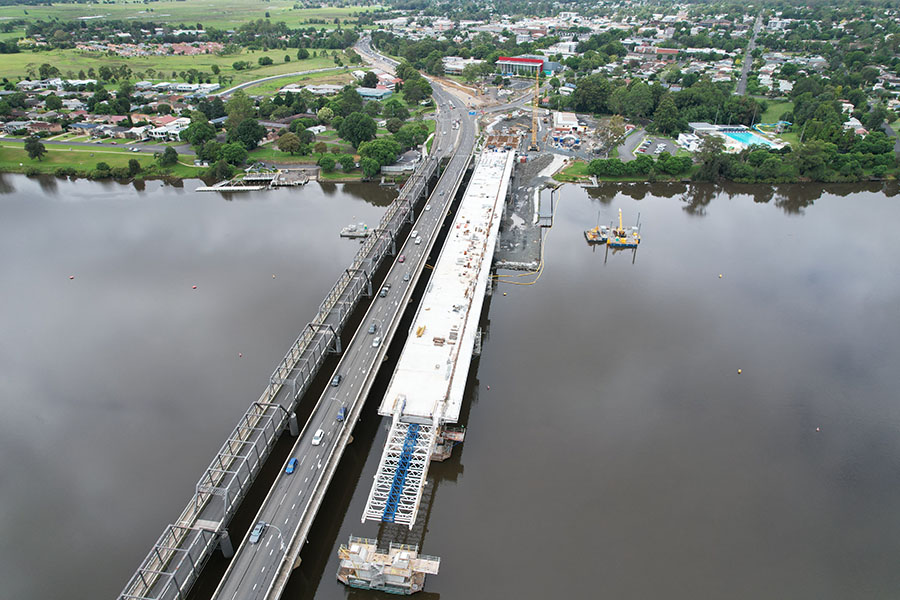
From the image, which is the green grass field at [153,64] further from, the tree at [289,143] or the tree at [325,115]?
the tree at [289,143]

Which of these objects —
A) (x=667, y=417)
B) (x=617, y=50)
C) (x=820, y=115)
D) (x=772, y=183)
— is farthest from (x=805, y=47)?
(x=667, y=417)

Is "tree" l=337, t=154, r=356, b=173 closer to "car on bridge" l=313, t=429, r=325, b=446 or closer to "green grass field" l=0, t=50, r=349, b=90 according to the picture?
"car on bridge" l=313, t=429, r=325, b=446

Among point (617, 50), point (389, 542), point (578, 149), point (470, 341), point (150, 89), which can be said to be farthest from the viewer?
point (617, 50)

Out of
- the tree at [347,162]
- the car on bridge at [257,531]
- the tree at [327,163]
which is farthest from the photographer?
the tree at [347,162]

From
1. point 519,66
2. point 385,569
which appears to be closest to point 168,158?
point 385,569

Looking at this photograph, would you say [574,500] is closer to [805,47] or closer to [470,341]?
[470,341]

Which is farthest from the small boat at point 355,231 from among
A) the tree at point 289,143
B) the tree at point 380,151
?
the tree at point 289,143
